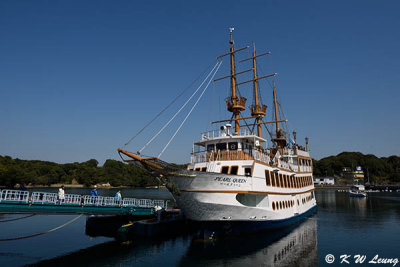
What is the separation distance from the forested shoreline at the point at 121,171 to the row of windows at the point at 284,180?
107688mm

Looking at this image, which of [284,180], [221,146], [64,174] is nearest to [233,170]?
[221,146]

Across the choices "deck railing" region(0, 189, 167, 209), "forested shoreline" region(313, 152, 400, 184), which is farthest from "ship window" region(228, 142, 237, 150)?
"forested shoreline" region(313, 152, 400, 184)

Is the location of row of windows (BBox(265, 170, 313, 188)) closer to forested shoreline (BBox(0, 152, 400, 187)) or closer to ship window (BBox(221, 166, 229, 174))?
ship window (BBox(221, 166, 229, 174))

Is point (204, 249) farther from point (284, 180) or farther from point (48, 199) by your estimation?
point (48, 199)

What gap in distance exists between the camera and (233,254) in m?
19.7

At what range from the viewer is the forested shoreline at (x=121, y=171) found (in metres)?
133

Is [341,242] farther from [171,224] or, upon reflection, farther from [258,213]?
[171,224]

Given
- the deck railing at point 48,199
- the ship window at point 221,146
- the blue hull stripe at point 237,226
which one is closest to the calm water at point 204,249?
the blue hull stripe at point 237,226

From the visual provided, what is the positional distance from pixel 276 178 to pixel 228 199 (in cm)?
801

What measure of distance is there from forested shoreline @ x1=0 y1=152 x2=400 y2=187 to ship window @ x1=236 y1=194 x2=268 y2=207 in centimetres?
11510

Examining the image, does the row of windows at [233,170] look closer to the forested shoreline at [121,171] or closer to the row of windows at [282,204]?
the row of windows at [282,204]

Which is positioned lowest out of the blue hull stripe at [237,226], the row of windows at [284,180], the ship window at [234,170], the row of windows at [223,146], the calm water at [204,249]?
the calm water at [204,249]

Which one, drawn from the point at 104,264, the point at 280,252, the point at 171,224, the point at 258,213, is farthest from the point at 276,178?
the point at 104,264

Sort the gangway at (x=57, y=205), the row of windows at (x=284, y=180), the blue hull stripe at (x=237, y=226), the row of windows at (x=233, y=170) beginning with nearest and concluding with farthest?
the gangway at (x=57, y=205) → the blue hull stripe at (x=237, y=226) → the row of windows at (x=233, y=170) → the row of windows at (x=284, y=180)
